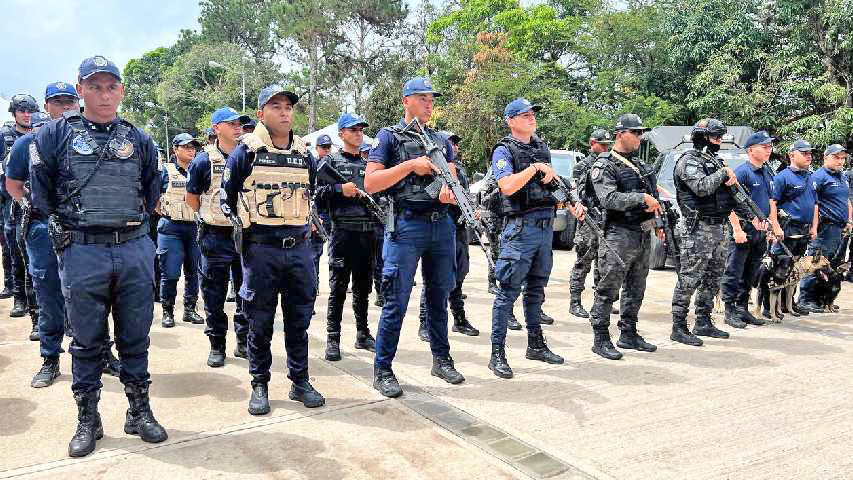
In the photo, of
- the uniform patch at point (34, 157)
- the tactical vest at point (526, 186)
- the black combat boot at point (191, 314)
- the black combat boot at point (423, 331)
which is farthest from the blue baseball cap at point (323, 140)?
the uniform patch at point (34, 157)

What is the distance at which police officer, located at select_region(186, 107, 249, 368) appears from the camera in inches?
194

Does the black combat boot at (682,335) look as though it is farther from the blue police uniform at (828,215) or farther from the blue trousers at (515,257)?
the blue police uniform at (828,215)

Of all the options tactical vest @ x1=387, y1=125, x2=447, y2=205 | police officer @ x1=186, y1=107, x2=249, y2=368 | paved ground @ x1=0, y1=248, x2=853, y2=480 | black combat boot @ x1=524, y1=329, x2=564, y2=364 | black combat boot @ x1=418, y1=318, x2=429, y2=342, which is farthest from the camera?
black combat boot @ x1=418, y1=318, x2=429, y2=342

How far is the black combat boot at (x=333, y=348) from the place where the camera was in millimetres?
5188

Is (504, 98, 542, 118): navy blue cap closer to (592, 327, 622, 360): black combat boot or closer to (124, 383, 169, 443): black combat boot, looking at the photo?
(592, 327, 622, 360): black combat boot

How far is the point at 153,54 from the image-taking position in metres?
71.2

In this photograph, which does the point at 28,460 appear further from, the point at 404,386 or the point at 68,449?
the point at 404,386

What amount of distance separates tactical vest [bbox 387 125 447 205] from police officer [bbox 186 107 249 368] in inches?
58.8

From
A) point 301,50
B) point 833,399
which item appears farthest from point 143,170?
point 301,50

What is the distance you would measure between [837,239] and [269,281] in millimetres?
6881

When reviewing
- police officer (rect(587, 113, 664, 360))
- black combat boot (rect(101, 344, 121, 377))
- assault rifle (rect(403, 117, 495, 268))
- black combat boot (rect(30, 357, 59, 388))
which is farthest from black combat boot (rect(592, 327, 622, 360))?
black combat boot (rect(30, 357, 59, 388))

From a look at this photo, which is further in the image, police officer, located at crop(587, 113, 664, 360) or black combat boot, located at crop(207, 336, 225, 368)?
police officer, located at crop(587, 113, 664, 360)

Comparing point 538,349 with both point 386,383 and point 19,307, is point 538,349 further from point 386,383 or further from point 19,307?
point 19,307

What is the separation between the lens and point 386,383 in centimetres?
432
